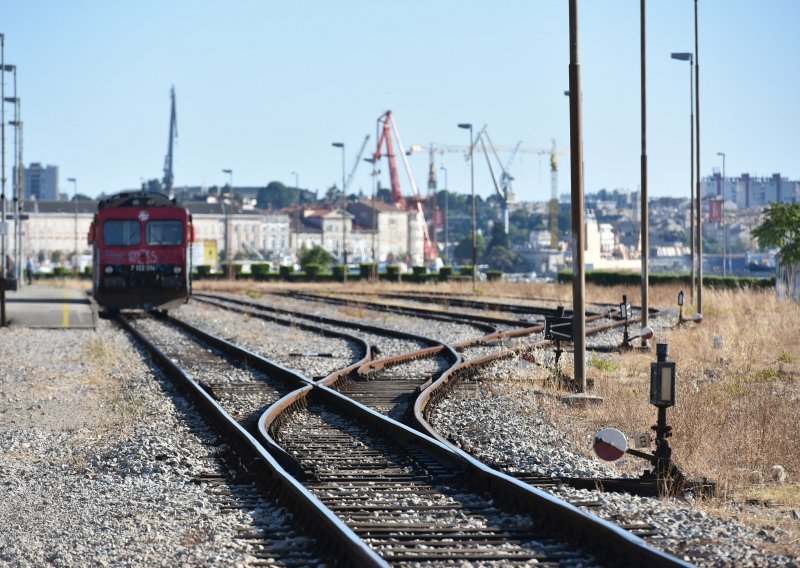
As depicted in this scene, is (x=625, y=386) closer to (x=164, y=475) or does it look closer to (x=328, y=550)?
(x=164, y=475)

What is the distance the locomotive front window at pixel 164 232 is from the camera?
112 ft

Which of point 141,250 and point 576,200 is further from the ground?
point 576,200

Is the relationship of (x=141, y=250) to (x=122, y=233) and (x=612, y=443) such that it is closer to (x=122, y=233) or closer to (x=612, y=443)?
(x=122, y=233)

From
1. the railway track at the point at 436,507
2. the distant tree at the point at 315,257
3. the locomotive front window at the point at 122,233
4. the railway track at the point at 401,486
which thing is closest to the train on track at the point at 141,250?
the locomotive front window at the point at 122,233

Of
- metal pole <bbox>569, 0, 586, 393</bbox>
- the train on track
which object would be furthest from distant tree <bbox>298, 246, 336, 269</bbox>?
metal pole <bbox>569, 0, 586, 393</bbox>

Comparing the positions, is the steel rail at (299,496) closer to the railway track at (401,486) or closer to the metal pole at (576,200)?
the railway track at (401,486)

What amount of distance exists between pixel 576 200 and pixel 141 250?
19.9 meters

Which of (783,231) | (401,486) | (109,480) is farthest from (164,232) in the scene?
(401,486)

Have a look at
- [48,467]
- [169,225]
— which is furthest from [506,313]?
[48,467]

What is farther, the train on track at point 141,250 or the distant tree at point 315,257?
the distant tree at point 315,257

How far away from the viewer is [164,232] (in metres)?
34.2

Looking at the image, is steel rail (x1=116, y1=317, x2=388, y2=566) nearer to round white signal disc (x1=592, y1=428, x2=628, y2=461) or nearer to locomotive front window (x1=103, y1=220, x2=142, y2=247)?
round white signal disc (x1=592, y1=428, x2=628, y2=461)

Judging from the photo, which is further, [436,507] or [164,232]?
[164,232]

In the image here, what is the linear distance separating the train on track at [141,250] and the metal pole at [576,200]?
19.3 metres
